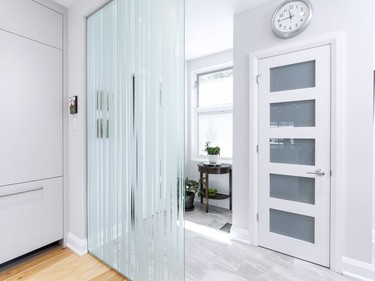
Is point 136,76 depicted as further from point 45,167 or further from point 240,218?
point 240,218

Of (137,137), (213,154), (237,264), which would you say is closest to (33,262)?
(137,137)

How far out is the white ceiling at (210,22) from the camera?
2270 millimetres

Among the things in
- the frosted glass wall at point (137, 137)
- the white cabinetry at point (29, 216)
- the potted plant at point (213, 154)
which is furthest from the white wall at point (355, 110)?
the white cabinetry at point (29, 216)

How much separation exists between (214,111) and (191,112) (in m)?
0.50

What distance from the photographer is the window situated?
3717 mm

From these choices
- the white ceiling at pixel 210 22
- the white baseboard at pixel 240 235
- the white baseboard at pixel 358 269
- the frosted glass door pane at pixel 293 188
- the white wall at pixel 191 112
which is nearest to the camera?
the white baseboard at pixel 358 269

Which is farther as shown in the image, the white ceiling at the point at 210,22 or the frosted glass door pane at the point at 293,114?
the white ceiling at the point at 210,22

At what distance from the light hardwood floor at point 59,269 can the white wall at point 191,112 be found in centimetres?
221

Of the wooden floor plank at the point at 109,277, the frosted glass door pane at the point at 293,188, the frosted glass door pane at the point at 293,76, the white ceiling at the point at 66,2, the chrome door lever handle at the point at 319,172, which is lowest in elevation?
the wooden floor plank at the point at 109,277

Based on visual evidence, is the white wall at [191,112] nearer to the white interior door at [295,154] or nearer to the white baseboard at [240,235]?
the white baseboard at [240,235]

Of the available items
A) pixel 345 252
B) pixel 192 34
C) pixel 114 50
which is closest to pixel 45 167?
pixel 114 50

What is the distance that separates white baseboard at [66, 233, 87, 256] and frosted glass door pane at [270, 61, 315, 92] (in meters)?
2.66

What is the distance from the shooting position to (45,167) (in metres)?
2.13

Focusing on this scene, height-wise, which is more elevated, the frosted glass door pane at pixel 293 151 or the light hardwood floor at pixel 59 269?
the frosted glass door pane at pixel 293 151
